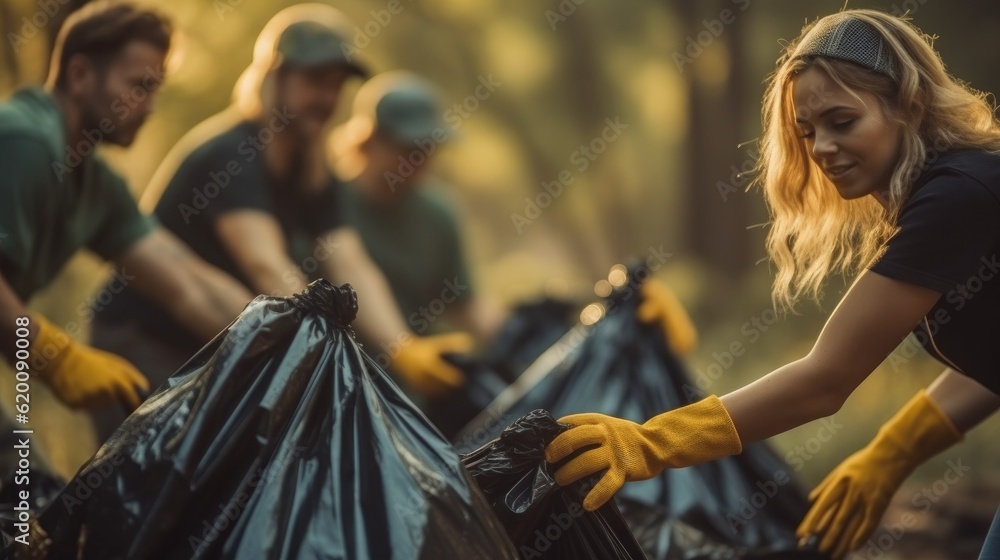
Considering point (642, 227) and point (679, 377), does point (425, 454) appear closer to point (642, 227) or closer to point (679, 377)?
point (679, 377)

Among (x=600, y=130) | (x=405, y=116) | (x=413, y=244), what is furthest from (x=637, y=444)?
(x=600, y=130)

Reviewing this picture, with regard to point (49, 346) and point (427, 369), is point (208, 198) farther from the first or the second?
point (49, 346)

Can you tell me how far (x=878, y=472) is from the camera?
2.62 metres

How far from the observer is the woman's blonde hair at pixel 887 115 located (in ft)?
6.70

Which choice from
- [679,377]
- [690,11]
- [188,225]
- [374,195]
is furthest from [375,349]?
[690,11]

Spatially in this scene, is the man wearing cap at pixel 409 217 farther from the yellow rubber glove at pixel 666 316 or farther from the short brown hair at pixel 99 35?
the short brown hair at pixel 99 35

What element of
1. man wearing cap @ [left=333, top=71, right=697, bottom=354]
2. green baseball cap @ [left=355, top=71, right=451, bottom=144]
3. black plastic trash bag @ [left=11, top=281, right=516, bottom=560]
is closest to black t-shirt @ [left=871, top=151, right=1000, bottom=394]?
black plastic trash bag @ [left=11, top=281, right=516, bottom=560]

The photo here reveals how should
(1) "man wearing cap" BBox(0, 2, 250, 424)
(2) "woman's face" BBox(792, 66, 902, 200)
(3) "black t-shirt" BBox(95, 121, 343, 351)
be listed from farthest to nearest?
(3) "black t-shirt" BBox(95, 121, 343, 351) < (1) "man wearing cap" BBox(0, 2, 250, 424) < (2) "woman's face" BBox(792, 66, 902, 200)

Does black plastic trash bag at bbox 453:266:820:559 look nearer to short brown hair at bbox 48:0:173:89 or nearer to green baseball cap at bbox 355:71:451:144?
short brown hair at bbox 48:0:173:89

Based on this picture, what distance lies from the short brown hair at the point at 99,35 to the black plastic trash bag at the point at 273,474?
207cm

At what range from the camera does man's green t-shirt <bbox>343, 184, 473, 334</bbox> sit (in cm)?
604

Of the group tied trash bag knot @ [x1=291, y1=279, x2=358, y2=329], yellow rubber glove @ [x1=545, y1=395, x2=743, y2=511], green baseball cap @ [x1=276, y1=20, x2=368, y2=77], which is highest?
green baseball cap @ [x1=276, y1=20, x2=368, y2=77]

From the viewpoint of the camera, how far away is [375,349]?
4961 mm

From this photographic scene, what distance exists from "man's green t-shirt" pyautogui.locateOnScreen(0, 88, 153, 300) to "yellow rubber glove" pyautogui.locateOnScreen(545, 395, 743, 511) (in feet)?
6.44
